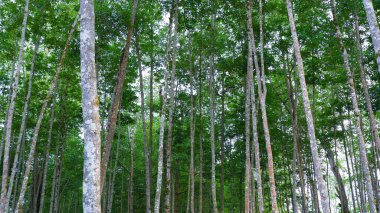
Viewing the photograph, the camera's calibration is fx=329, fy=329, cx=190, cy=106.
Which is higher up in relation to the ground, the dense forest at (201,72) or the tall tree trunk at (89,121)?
the dense forest at (201,72)

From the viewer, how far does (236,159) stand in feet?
77.8

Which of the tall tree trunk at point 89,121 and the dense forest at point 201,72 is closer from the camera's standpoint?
the tall tree trunk at point 89,121

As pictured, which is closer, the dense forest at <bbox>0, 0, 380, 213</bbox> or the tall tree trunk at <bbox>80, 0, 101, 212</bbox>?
the tall tree trunk at <bbox>80, 0, 101, 212</bbox>

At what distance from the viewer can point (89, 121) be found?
4.64 m

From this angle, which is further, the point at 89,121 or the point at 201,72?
the point at 201,72

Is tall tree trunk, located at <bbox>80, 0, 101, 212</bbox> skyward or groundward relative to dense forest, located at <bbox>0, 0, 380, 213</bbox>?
groundward

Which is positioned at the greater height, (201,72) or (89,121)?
(201,72)

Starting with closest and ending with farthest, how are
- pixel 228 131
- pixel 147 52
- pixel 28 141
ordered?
pixel 147 52
pixel 228 131
pixel 28 141

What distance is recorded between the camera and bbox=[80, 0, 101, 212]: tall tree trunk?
437cm

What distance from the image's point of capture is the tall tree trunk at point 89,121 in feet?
14.3

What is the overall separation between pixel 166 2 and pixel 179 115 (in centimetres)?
909

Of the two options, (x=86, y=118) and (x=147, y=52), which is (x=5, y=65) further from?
(x=86, y=118)

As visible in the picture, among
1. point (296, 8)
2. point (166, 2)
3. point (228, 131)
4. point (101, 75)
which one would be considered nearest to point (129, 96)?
point (101, 75)

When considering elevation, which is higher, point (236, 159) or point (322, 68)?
point (322, 68)
